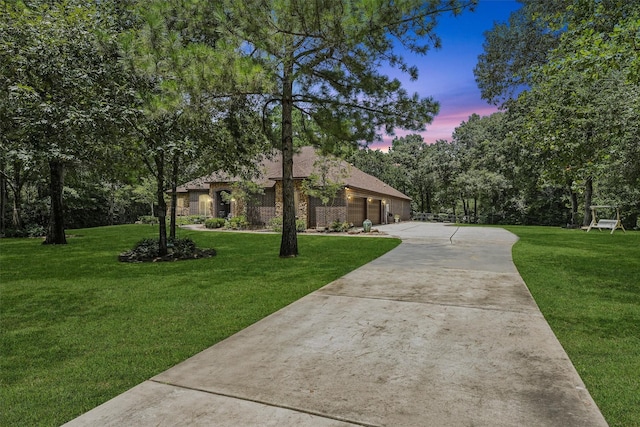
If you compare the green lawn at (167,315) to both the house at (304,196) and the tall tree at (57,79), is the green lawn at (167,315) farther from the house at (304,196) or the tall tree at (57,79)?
the house at (304,196)

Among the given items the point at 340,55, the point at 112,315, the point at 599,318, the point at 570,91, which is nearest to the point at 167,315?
the point at 112,315

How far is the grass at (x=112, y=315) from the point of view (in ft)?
8.77

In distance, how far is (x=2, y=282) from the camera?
680 cm

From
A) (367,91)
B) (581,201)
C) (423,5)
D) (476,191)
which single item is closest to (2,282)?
(367,91)

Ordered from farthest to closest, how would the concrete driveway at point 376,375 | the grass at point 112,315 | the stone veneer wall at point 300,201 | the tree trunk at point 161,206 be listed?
the stone veneer wall at point 300,201
the tree trunk at point 161,206
the grass at point 112,315
the concrete driveway at point 376,375

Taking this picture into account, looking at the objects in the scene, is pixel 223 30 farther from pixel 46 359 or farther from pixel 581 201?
pixel 581 201

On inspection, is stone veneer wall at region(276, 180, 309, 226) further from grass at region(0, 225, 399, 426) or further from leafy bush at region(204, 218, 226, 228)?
grass at region(0, 225, 399, 426)

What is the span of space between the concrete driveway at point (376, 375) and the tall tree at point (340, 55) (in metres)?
5.58

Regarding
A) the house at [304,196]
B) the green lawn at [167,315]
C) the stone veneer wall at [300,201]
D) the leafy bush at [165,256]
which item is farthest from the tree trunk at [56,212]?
the stone veneer wall at [300,201]

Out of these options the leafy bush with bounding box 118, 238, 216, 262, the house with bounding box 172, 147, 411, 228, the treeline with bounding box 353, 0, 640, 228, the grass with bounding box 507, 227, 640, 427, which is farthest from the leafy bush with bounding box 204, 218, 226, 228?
the grass with bounding box 507, 227, 640, 427

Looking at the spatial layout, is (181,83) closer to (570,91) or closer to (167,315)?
(167,315)

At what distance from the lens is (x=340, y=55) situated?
333 inches

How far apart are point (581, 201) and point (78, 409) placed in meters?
39.5

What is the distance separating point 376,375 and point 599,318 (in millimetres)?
3357
